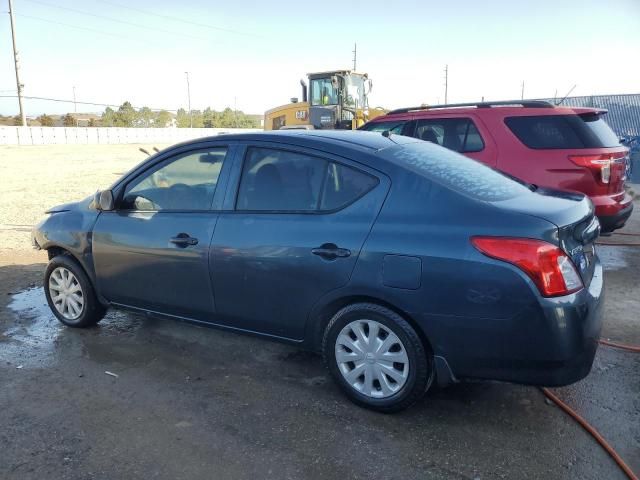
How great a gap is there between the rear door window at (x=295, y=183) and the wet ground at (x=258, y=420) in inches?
48.3

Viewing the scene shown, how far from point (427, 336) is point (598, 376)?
5.10 ft

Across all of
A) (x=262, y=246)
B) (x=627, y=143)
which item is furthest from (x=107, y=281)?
(x=627, y=143)

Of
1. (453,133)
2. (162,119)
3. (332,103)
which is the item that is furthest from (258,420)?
(162,119)

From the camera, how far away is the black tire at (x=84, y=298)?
4.46 meters

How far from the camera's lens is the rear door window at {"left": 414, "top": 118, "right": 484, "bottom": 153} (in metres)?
6.12

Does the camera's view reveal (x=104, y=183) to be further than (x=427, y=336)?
Yes

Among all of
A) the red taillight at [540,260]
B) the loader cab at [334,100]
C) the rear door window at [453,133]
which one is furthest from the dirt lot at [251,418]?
the loader cab at [334,100]

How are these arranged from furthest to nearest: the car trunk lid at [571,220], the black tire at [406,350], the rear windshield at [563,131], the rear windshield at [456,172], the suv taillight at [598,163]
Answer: the rear windshield at [563,131], the suv taillight at [598,163], the rear windshield at [456,172], the black tire at [406,350], the car trunk lid at [571,220]

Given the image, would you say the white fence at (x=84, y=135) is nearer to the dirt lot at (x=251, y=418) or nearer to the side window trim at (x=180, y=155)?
the side window trim at (x=180, y=155)

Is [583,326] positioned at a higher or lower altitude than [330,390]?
higher

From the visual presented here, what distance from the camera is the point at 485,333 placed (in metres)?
2.75

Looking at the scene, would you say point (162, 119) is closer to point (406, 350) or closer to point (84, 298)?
point (84, 298)

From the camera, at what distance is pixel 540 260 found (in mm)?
2639

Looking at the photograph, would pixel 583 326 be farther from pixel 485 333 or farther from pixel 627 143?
pixel 627 143
